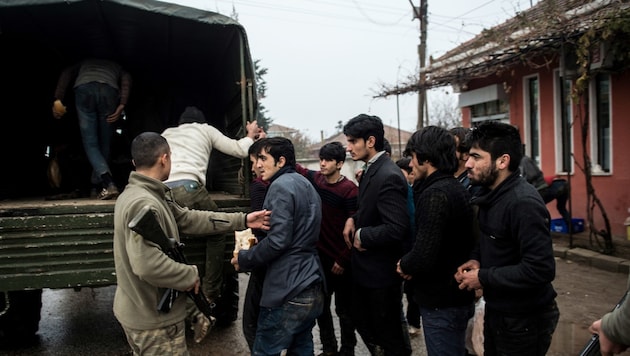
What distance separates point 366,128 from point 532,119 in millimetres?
7150

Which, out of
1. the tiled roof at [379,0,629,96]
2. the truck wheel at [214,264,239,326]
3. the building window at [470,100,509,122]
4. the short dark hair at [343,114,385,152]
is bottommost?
the truck wheel at [214,264,239,326]

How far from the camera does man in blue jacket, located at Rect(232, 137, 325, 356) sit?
2523 mm

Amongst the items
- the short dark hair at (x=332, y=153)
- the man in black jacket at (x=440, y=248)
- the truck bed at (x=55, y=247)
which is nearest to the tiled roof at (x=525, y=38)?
the short dark hair at (x=332, y=153)

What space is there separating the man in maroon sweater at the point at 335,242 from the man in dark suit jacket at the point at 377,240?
0.48m

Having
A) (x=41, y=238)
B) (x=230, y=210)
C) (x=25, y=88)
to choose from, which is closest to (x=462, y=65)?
(x=230, y=210)

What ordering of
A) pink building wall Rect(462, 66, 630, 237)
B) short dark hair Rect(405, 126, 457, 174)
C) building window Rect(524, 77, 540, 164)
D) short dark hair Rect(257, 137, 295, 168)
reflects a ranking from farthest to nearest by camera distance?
building window Rect(524, 77, 540, 164) < pink building wall Rect(462, 66, 630, 237) < short dark hair Rect(257, 137, 295, 168) < short dark hair Rect(405, 126, 457, 174)

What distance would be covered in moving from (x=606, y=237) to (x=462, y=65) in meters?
3.57

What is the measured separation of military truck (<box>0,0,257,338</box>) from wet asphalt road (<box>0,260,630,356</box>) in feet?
0.91

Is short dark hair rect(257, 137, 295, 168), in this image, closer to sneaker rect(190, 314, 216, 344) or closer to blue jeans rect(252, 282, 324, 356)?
blue jeans rect(252, 282, 324, 356)

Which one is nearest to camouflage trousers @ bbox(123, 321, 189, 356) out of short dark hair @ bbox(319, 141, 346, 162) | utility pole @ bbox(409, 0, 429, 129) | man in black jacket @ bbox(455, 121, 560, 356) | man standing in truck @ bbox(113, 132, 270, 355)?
man standing in truck @ bbox(113, 132, 270, 355)

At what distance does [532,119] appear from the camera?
894 cm

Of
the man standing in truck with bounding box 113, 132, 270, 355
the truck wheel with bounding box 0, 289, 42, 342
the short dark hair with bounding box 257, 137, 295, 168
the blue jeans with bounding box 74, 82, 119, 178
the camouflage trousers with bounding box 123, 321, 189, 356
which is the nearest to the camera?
the man standing in truck with bounding box 113, 132, 270, 355

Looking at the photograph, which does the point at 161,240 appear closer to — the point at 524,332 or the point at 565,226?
the point at 524,332

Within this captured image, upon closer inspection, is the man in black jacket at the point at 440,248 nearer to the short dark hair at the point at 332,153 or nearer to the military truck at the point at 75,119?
the short dark hair at the point at 332,153
